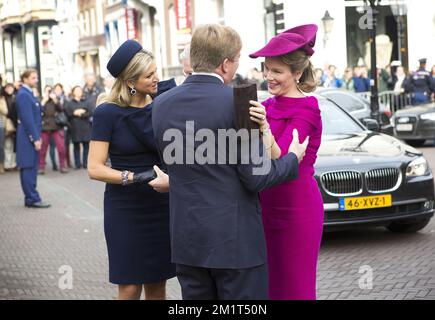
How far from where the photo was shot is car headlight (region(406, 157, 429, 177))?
8.19m

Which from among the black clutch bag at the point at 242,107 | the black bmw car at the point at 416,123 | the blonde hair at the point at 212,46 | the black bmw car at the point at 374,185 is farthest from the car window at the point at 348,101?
the black clutch bag at the point at 242,107

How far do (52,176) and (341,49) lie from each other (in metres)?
15.4

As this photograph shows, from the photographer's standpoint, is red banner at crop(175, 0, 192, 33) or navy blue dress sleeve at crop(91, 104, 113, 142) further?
red banner at crop(175, 0, 192, 33)

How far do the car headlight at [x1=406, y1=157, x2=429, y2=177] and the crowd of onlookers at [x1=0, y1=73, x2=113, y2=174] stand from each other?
401 inches

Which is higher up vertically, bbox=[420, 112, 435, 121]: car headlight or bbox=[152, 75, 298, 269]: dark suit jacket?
bbox=[152, 75, 298, 269]: dark suit jacket

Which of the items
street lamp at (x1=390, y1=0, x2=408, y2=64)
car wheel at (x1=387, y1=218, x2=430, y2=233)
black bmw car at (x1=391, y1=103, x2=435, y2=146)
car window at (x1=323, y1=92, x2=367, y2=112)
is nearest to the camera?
car wheel at (x1=387, y1=218, x2=430, y2=233)

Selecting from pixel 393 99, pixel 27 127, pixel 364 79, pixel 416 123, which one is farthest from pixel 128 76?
pixel 364 79

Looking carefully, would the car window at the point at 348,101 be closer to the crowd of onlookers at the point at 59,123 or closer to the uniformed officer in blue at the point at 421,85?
the crowd of onlookers at the point at 59,123

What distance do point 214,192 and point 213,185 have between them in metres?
0.03

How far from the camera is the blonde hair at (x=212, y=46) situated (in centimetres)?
341

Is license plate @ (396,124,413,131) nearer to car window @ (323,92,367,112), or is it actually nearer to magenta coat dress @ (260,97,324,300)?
car window @ (323,92,367,112)

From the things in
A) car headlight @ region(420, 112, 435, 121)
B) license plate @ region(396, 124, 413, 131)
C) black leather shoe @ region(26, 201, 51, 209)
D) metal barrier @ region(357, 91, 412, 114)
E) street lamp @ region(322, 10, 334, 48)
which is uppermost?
street lamp @ region(322, 10, 334, 48)

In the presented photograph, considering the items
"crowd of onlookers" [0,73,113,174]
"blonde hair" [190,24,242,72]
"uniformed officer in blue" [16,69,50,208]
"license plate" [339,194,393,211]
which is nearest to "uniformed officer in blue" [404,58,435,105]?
"crowd of onlookers" [0,73,113,174]

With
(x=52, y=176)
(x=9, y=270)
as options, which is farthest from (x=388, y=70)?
(x=9, y=270)
